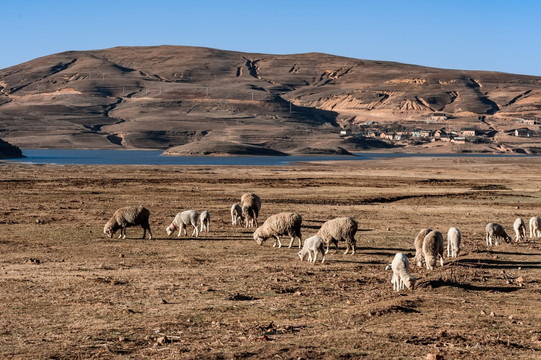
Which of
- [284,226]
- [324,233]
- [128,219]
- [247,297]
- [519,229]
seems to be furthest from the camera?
[519,229]

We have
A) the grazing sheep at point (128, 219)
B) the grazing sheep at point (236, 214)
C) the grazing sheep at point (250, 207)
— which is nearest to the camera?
the grazing sheep at point (128, 219)

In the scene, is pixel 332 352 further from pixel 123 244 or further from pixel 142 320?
pixel 123 244

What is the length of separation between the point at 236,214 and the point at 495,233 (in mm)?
11050

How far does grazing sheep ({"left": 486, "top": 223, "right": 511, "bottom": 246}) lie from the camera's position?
84.5 feet

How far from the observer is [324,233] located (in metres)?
23.0

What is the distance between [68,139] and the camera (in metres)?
194

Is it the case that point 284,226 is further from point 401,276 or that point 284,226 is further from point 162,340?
point 162,340

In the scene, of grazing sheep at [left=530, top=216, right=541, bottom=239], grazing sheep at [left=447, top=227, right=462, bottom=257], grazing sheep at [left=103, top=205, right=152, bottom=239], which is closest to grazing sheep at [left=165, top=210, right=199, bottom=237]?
grazing sheep at [left=103, top=205, right=152, bottom=239]

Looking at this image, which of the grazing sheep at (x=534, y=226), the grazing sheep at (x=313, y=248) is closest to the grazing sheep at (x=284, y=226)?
the grazing sheep at (x=313, y=248)

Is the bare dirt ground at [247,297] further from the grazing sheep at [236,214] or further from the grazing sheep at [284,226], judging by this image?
the grazing sheep at [236,214]

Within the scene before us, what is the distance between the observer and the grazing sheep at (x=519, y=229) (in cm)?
2711

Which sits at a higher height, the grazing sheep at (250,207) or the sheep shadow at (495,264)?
the grazing sheep at (250,207)

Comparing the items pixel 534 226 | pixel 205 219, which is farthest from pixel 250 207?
pixel 534 226

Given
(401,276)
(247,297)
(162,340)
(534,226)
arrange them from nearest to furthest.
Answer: (162,340) < (247,297) < (401,276) < (534,226)
